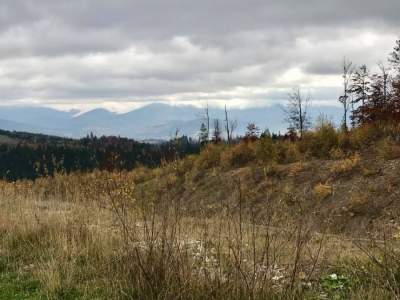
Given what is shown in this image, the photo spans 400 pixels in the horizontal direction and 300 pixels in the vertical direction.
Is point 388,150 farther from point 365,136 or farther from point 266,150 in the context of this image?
point 266,150

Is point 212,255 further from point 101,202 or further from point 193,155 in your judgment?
point 193,155

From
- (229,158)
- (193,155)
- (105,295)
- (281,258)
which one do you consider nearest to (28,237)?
(105,295)

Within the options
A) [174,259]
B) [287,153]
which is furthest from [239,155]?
[174,259]

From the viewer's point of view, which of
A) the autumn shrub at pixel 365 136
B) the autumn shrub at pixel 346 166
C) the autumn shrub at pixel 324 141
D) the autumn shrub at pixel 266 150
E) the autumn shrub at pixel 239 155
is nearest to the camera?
the autumn shrub at pixel 346 166

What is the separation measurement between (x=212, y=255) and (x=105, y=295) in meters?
1.33

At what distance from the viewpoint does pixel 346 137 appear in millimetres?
19031

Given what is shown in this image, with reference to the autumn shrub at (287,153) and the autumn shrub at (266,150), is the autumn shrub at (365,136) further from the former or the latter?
the autumn shrub at (266,150)

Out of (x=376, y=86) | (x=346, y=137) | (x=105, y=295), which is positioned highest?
(x=376, y=86)

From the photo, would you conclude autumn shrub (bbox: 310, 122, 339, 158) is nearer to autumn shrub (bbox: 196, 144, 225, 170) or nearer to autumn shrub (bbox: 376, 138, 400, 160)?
autumn shrub (bbox: 376, 138, 400, 160)

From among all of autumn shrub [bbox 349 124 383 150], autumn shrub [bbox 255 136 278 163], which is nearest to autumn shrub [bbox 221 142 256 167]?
autumn shrub [bbox 255 136 278 163]

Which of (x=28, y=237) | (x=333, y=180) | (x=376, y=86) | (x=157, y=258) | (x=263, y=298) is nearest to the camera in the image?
(x=263, y=298)

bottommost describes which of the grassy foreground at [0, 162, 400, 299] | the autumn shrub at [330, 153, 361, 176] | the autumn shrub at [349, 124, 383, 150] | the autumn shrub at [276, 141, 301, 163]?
the grassy foreground at [0, 162, 400, 299]

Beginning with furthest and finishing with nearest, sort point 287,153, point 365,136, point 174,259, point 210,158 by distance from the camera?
point 210,158
point 287,153
point 365,136
point 174,259

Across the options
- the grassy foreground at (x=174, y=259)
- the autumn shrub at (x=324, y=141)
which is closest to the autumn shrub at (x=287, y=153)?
the autumn shrub at (x=324, y=141)
